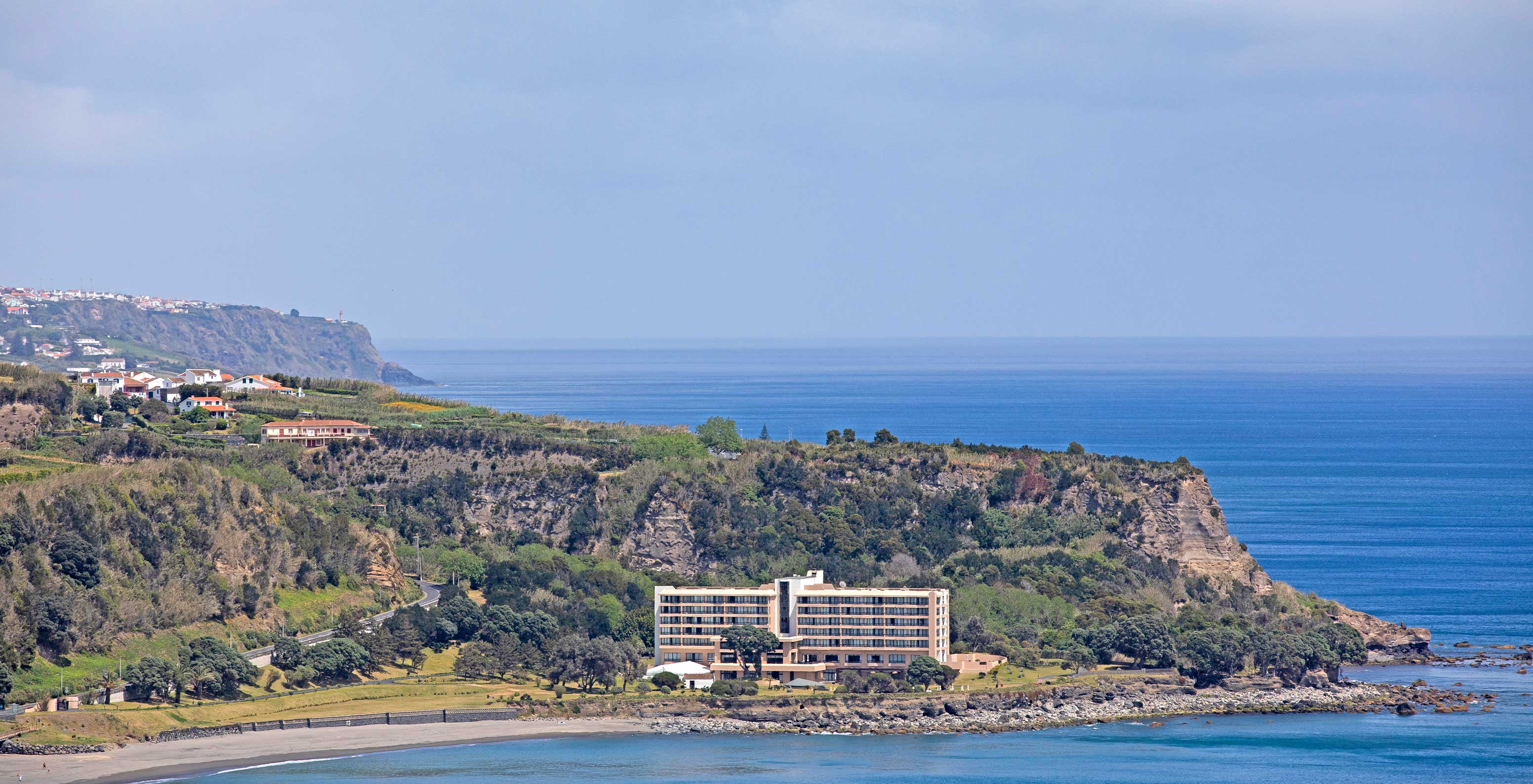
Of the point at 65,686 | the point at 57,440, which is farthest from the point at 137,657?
the point at 57,440

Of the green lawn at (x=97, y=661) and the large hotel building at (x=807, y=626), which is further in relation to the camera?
the large hotel building at (x=807, y=626)

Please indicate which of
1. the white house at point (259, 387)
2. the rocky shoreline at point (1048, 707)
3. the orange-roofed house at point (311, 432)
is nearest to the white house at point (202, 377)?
the white house at point (259, 387)

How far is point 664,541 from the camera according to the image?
391 feet

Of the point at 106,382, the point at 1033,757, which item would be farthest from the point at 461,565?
the point at 106,382

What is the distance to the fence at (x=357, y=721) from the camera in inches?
2963

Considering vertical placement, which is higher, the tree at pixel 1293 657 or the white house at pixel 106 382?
the white house at pixel 106 382

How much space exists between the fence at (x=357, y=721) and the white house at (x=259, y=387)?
76.5m

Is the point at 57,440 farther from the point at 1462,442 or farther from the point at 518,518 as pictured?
the point at 1462,442

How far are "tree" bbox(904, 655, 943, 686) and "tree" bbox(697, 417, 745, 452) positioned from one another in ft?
156

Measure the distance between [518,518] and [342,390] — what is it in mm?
42031

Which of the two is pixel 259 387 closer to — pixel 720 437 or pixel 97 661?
pixel 720 437

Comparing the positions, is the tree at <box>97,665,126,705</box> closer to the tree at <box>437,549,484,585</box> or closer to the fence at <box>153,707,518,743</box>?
the fence at <box>153,707,518,743</box>

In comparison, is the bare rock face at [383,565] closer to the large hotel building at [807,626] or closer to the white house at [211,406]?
the large hotel building at [807,626]

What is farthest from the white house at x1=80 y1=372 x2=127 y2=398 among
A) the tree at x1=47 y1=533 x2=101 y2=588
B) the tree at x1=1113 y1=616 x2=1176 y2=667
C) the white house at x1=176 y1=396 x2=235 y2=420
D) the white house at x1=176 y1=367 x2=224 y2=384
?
the tree at x1=1113 y1=616 x2=1176 y2=667
